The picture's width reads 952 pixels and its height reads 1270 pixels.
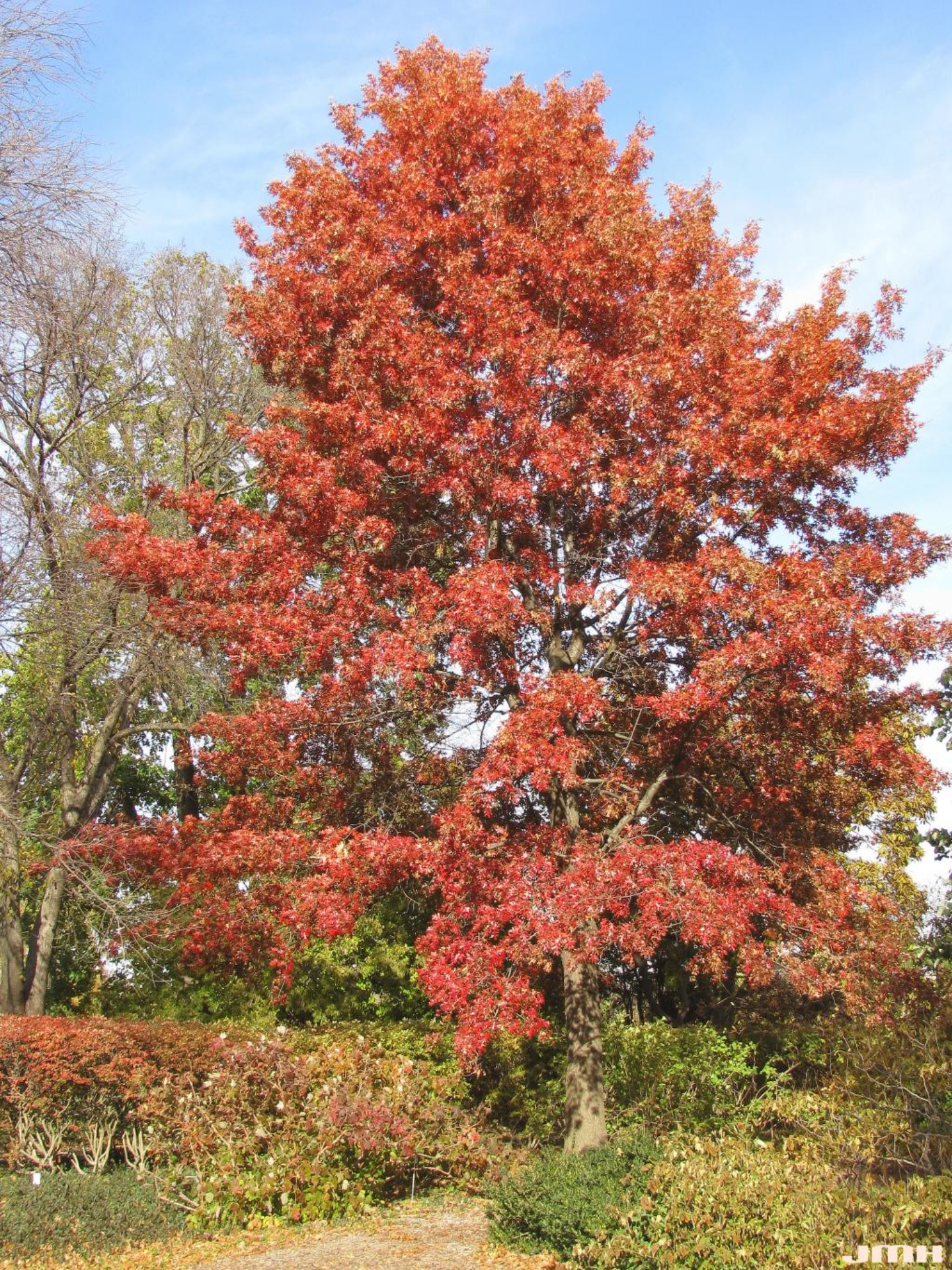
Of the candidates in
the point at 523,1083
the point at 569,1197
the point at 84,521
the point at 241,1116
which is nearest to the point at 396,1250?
the point at 569,1197

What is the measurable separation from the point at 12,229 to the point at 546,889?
5.79m

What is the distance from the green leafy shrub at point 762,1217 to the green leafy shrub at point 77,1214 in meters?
3.41

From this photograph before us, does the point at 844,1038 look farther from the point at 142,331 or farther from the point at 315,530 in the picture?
the point at 142,331

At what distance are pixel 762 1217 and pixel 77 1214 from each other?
4981 millimetres

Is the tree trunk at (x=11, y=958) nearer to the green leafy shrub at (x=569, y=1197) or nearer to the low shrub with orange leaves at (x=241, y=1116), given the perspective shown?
the low shrub with orange leaves at (x=241, y=1116)

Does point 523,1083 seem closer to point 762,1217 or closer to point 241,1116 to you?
point 241,1116

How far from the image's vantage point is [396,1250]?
6410 millimetres

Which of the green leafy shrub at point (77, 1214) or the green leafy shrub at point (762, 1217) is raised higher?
the green leafy shrub at point (762, 1217)

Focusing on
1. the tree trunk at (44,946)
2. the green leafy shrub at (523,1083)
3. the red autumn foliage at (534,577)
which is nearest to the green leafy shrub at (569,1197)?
the red autumn foliage at (534,577)

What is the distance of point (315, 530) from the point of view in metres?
8.44

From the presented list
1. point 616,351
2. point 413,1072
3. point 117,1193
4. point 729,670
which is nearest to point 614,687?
point 729,670

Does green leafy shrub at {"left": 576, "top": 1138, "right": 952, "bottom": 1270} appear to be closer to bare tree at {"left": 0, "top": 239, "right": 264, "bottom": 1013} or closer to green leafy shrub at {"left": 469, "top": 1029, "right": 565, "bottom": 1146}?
green leafy shrub at {"left": 469, "top": 1029, "right": 565, "bottom": 1146}

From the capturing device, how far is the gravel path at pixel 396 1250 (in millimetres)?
6074

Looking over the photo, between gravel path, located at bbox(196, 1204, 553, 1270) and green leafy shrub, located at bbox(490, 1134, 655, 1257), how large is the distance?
145 millimetres
